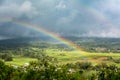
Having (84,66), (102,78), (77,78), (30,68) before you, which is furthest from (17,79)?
(84,66)

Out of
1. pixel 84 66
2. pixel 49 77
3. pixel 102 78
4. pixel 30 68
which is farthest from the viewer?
pixel 84 66

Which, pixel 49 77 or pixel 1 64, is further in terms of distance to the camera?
pixel 1 64

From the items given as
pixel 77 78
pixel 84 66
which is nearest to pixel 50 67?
pixel 77 78

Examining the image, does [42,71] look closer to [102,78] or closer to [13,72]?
[13,72]

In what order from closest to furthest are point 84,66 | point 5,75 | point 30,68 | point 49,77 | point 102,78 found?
point 49,77 → point 30,68 → point 5,75 → point 102,78 → point 84,66

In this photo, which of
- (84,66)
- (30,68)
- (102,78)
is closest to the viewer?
(30,68)

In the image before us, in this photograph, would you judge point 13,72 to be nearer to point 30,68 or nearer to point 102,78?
point 30,68

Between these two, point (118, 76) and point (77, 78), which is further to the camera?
point (118, 76)

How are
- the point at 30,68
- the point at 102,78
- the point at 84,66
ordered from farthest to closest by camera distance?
the point at 84,66, the point at 102,78, the point at 30,68
